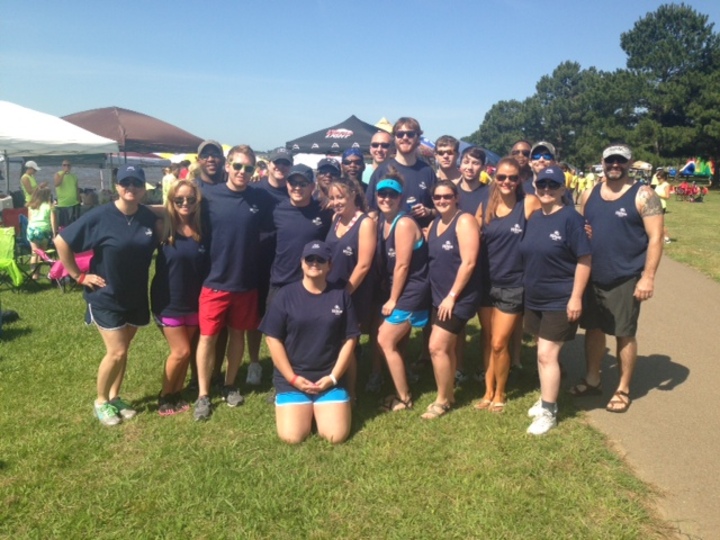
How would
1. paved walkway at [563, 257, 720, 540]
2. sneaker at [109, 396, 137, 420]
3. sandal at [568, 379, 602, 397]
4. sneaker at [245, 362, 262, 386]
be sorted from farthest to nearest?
sneaker at [245, 362, 262, 386], sandal at [568, 379, 602, 397], sneaker at [109, 396, 137, 420], paved walkway at [563, 257, 720, 540]

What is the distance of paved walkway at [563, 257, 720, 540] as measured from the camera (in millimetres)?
3137

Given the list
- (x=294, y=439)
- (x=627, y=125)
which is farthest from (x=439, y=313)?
(x=627, y=125)

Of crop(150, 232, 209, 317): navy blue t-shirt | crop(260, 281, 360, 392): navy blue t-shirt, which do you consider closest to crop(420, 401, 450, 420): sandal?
crop(260, 281, 360, 392): navy blue t-shirt

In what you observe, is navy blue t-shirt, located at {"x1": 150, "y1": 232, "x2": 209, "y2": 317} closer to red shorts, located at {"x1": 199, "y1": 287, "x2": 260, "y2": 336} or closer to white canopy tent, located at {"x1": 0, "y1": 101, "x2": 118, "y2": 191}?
red shorts, located at {"x1": 199, "y1": 287, "x2": 260, "y2": 336}

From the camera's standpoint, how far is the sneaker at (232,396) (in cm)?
445

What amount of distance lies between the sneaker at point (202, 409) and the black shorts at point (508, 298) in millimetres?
2323

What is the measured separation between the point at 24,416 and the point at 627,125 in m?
45.3

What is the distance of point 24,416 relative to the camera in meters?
4.25

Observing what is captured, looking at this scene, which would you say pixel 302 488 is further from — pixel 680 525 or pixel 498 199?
pixel 498 199

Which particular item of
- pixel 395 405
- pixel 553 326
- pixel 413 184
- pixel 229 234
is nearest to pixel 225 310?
pixel 229 234

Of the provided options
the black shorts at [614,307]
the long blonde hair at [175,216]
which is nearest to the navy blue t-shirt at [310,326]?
the long blonde hair at [175,216]

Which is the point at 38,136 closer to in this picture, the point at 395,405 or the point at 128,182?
the point at 128,182

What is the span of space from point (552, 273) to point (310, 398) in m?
1.96

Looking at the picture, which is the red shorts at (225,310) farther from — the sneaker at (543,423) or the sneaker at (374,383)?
the sneaker at (543,423)
